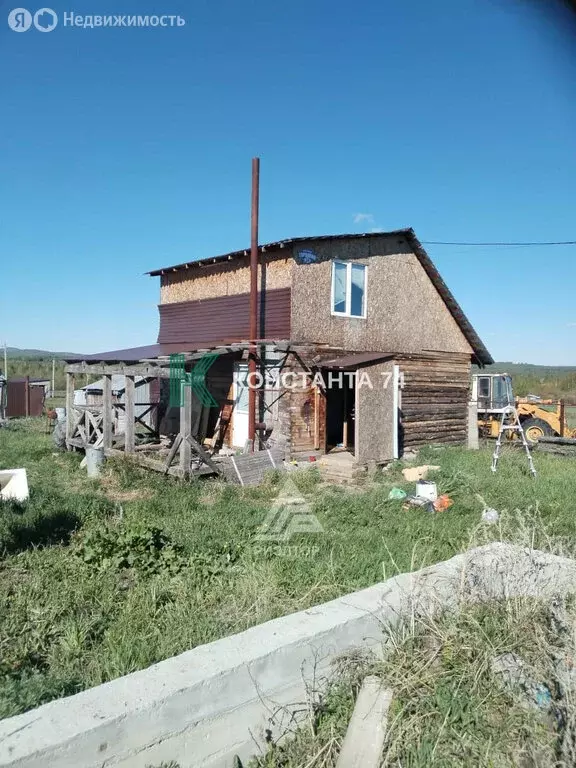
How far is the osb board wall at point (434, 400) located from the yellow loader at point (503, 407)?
5.30 ft

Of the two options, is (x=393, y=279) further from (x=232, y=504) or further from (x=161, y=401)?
(x=232, y=504)

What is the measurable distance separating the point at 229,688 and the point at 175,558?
106 inches

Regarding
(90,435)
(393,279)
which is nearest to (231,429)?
(90,435)

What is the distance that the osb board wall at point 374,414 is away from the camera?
12.6 m

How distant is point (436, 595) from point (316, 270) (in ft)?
35.1

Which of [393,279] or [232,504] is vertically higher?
[393,279]

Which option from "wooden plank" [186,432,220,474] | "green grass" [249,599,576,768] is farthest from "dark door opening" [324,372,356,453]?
"green grass" [249,599,576,768]

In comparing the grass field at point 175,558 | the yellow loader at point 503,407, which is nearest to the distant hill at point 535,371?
the yellow loader at point 503,407

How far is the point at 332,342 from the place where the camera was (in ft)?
45.8

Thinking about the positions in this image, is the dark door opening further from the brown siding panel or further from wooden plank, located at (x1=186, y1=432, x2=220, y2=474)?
wooden plank, located at (x1=186, y1=432, x2=220, y2=474)

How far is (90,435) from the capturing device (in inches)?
545

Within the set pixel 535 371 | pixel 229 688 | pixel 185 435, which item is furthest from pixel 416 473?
pixel 535 371

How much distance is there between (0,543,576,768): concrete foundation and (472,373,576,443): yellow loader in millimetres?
15319

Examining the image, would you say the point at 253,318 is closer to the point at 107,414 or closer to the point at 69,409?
the point at 107,414
